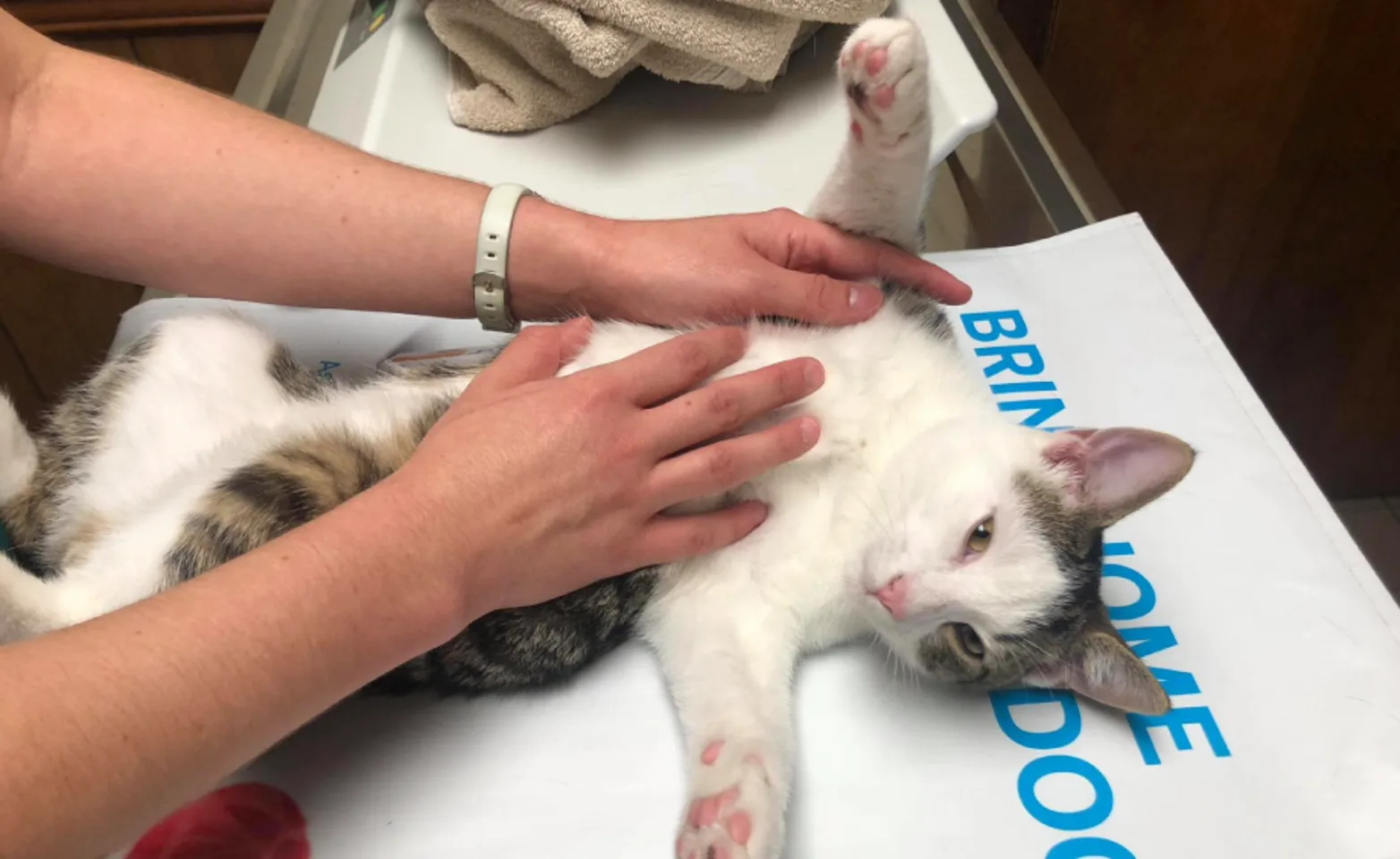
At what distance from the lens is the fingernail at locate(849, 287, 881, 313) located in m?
0.99

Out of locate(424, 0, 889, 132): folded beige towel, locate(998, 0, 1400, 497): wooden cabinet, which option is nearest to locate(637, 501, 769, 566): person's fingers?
locate(424, 0, 889, 132): folded beige towel

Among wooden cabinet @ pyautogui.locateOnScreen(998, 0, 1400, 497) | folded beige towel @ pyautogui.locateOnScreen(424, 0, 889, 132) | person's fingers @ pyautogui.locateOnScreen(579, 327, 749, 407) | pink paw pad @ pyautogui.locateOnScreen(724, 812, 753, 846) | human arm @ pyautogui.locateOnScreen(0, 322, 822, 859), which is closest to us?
human arm @ pyautogui.locateOnScreen(0, 322, 822, 859)

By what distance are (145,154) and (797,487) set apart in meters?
0.72

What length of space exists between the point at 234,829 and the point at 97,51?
1.73 m

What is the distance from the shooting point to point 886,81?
86 cm

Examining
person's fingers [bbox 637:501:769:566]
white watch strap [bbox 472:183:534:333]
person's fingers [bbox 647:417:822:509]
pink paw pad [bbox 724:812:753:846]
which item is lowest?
pink paw pad [bbox 724:812:753:846]

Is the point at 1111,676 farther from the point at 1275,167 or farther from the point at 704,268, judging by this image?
the point at 1275,167

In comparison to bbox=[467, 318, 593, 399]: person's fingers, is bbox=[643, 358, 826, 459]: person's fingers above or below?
below

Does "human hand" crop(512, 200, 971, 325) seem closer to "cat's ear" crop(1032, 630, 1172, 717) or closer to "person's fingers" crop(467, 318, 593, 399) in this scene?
"person's fingers" crop(467, 318, 593, 399)

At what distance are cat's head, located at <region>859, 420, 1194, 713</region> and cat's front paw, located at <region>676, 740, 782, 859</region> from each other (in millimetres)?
195

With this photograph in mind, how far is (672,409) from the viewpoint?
830 mm

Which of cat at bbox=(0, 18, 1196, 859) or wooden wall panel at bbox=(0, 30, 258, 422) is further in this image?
wooden wall panel at bbox=(0, 30, 258, 422)

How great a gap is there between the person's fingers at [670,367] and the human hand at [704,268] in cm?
8

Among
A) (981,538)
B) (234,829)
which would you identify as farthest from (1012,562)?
(234,829)
